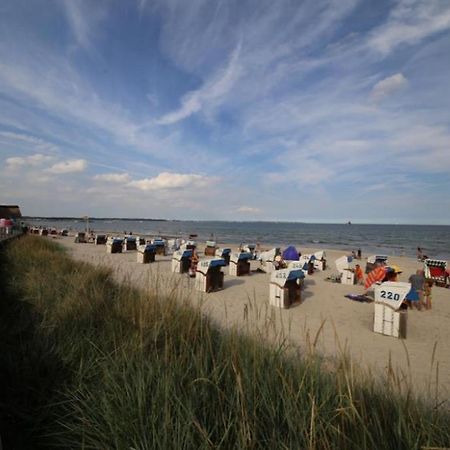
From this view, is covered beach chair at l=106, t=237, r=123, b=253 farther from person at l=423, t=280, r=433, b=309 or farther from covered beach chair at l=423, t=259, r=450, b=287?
covered beach chair at l=423, t=259, r=450, b=287

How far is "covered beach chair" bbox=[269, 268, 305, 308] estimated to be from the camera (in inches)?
270

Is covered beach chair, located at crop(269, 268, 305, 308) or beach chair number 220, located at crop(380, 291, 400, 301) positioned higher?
beach chair number 220, located at crop(380, 291, 400, 301)

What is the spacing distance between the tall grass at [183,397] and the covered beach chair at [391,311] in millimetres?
3755

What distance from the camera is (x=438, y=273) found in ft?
37.3

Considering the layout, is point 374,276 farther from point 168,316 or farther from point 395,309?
point 168,316

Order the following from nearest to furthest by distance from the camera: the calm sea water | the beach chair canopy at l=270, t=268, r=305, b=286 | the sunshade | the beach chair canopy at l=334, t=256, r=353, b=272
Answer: the beach chair canopy at l=270, t=268, r=305, b=286 → the sunshade → the beach chair canopy at l=334, t=256, r=353, b=272 → the calm sea water

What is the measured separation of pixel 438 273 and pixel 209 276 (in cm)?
931

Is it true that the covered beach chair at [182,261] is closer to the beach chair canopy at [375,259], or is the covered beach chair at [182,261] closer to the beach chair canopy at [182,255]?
the beach chair canopy at [182,255]

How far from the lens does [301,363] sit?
87.6 inches

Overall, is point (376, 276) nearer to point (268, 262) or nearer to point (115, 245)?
point (268, 262)

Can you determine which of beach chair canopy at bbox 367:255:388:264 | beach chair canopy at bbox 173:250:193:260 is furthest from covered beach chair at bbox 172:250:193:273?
beach chair canopy at bbox 367:255:388:264

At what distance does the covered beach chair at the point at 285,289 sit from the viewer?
22.5ft

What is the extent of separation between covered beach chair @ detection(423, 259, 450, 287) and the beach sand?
4.25ft

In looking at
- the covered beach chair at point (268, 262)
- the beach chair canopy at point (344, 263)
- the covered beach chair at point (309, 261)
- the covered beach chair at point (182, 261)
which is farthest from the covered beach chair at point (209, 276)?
the beach chair canopy at point (344, 263)
